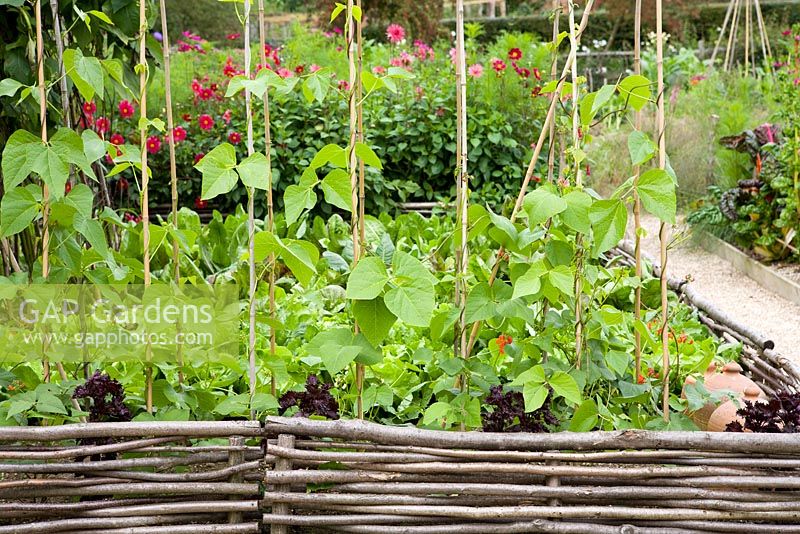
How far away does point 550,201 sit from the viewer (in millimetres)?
1692

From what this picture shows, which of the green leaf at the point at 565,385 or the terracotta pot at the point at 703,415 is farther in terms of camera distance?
the terracotta pot at the point at 703,415

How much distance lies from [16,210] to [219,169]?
0.43m

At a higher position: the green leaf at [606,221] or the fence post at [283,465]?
the green leaf at [606,221]

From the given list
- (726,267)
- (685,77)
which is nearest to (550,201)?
(726,267)

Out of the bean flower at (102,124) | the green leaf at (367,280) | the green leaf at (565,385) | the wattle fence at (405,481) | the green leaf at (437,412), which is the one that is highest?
the bean flower at (102,124)

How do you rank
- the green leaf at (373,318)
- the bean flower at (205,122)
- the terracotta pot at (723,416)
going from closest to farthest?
the green leaf at (373,318)
the terracotta pot at (723,416)
the bean flower at (205,122)

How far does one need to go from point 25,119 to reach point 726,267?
4.58 m

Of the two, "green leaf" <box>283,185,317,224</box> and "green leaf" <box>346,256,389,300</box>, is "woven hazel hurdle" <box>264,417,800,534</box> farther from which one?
"green leaf" <box>283,185,317,224</box>

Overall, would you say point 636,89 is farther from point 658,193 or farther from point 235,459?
Result: point 235,459

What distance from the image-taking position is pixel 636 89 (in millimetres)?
1782

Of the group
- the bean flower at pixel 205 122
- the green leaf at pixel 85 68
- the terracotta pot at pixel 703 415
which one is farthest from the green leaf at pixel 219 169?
the bean flower at pixel 205 122

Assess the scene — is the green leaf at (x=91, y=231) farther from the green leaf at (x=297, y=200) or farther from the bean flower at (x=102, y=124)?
the bean flower at (x=102, y=124)

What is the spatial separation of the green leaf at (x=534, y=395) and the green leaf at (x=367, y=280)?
1.17 ft

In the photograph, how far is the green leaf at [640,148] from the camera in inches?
66.4
